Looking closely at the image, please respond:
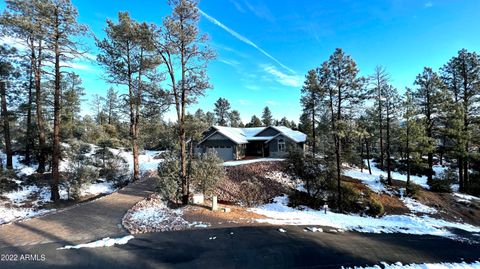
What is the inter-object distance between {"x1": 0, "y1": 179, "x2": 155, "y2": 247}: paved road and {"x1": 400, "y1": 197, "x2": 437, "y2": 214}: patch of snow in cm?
1783

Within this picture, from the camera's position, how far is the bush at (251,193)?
16.1 meters

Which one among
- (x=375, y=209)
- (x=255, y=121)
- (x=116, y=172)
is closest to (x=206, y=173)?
(x=116, y=172)

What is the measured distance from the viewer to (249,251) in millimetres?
6547

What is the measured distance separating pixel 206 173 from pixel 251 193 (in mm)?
5461

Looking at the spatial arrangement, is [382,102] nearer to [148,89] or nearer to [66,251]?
[148,89]

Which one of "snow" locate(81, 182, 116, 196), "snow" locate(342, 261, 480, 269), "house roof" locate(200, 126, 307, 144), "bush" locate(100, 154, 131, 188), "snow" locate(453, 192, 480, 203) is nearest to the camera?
"snow" locate(342, 261, 480, 269)

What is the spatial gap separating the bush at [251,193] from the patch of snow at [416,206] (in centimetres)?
1040

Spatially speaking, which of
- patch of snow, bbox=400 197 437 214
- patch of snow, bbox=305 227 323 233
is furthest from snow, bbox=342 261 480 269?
patch of snow, bbox=400 197 437 214

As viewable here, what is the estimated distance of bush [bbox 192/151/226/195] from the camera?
12508mm

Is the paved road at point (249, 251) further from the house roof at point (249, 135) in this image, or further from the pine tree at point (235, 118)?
the pine tree at point (235, 118)

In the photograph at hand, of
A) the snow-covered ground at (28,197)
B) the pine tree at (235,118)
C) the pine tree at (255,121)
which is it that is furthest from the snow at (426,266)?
the pine tree at (235,118)

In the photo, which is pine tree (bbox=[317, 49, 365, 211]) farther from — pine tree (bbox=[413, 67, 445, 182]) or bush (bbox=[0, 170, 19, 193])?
bush (bbox=[0, 170, 19, 193])

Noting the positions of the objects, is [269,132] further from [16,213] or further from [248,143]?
[16,213]

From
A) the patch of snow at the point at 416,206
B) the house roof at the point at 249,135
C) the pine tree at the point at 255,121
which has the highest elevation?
the pine tree at the point at 255,121
